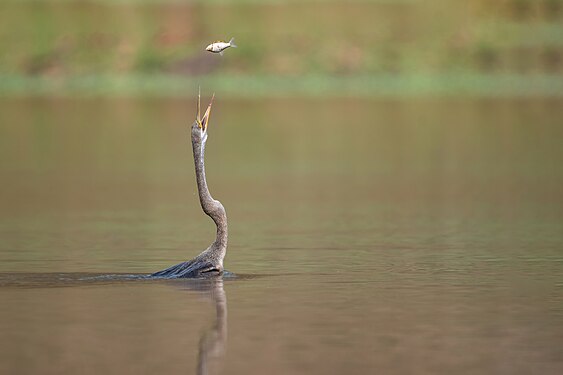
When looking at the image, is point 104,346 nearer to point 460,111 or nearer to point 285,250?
point 285,250

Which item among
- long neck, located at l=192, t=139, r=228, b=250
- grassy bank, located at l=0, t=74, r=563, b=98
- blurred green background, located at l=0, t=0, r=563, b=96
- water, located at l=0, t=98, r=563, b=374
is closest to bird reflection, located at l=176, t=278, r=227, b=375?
water, located at l=0, t=98, r=563, b=374

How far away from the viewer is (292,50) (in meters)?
66.0

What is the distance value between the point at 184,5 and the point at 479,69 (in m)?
16.8

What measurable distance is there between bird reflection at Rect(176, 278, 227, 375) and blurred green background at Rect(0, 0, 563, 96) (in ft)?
142

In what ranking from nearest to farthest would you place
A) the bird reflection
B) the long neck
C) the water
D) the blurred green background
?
the bird reflection → the water → the long neck → the blurred green background

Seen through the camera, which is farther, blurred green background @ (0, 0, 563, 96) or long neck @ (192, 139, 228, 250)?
blurred green background @ (0, 0, 563, 96)

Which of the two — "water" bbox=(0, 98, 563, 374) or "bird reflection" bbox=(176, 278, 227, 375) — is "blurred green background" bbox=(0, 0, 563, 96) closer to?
"water" bbox=(0, 98, 563, 374)

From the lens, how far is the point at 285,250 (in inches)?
715

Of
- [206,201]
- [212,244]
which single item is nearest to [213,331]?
[212,244]

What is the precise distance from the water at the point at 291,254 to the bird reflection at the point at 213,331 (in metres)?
0.03

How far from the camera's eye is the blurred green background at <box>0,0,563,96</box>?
62.3 meters

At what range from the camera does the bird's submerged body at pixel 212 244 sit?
15281 millimetres

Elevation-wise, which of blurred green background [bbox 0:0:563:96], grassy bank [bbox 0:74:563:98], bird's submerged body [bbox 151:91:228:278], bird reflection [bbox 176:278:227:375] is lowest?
bird reflection [bbox 176:278:227:375]

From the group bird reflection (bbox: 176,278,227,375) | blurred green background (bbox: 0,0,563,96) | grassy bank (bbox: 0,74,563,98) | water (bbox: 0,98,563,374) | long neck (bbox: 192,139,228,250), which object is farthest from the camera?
blurred green background (bbox: 0,0,563,96)
